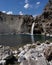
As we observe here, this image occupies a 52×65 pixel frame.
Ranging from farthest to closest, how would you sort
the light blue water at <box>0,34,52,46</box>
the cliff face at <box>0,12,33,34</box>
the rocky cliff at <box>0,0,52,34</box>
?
the cliff face at <box>0,12,33,34</box> → the rocky cliff at <box>0,0,52,34</box> → the light blue water at <box>0,34,52,46</box>

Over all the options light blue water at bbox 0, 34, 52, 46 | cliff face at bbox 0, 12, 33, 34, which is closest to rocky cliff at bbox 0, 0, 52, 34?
cliff face at bbox 0, 12, 33, 34

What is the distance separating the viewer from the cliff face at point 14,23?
145 m

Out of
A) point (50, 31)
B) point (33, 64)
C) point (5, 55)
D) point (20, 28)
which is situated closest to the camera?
point (33, 64)

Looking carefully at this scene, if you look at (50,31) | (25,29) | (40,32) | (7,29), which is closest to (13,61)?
(50,31)

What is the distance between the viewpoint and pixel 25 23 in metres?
145

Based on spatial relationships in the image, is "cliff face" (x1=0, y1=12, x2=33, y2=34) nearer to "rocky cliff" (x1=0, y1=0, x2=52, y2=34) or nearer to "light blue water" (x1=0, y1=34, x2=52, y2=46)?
"rocky cliff" (x1=0, y1=0, x2=52, y2=34)

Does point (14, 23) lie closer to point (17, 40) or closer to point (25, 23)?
point (25, 23)

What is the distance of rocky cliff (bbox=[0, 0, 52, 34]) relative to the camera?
395 ft

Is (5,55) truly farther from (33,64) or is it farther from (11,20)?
(11,20)

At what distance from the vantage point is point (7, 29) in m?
154

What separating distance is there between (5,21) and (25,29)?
30.0m

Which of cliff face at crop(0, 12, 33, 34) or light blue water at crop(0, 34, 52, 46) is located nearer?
light blue water at crop(0, 34, 52, 46)

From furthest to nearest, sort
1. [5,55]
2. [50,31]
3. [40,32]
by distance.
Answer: [40,32] < [50,31] < [5,55]

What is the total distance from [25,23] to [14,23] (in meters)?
17.0
